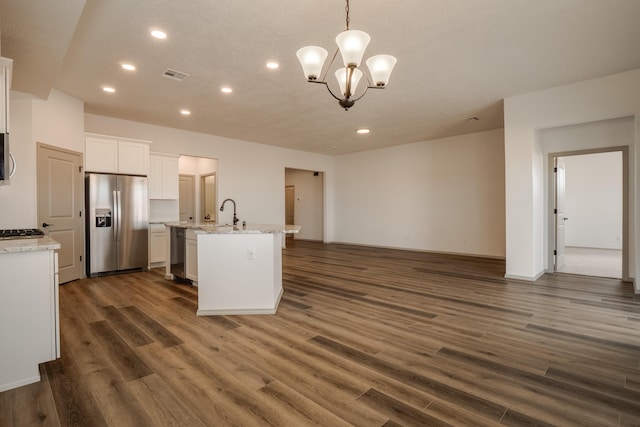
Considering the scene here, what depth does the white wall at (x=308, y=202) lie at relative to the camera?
11.0 meters

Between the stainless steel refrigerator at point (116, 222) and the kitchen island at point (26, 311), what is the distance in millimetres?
3524

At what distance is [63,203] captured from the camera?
4.77m

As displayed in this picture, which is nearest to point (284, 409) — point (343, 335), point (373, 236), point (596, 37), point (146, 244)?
point (343, 335)

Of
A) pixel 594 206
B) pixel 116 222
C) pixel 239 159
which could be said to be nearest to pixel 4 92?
pixel 116 222

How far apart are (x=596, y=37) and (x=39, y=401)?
18.5ft

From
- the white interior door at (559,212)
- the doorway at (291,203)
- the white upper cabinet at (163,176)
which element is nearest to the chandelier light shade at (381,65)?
the white interior door at (559,212)

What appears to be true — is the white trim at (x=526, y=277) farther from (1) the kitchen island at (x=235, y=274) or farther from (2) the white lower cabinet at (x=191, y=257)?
(2) the white lower cabinet at (x=191, y=257)

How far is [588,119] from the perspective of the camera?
4.40m

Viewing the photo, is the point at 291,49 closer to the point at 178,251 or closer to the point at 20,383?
the point at 178,251

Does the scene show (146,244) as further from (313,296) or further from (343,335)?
(343,335)

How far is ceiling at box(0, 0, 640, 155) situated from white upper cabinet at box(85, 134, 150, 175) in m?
0.57

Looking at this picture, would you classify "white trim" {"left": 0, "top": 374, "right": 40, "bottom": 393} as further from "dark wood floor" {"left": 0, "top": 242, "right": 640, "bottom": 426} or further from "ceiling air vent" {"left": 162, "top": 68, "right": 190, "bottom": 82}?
"ceiling air vent" {"left": 162, "top": 68, "right": 190, "bottom": 82}

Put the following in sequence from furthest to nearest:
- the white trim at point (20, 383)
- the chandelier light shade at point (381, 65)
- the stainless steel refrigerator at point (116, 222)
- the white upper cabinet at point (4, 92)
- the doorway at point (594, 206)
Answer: the doorway at point (594, 206) → the stainless steel refrigerator at point (116, 222) → the chandelier light shade at point (381, 65) → the white upper cabinet at point (4, 92) → the white trim at point (20, 383)

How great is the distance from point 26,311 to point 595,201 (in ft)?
38.4
